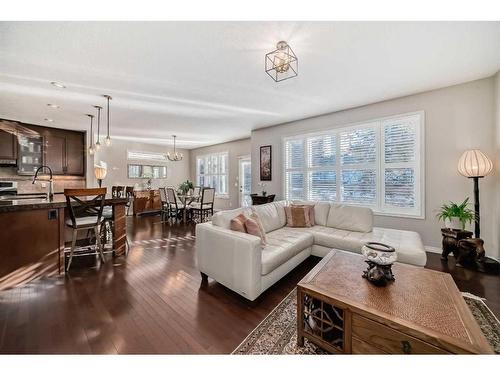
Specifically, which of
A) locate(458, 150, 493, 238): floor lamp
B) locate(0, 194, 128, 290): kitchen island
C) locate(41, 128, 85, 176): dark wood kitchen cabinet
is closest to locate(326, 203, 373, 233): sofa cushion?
locate(458, 150, 493, 238): floor lamp

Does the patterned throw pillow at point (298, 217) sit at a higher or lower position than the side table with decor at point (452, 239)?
higher

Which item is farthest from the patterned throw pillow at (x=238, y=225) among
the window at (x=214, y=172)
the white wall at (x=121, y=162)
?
the white wall at (x=121, y=162)

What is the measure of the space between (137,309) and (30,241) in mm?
1737

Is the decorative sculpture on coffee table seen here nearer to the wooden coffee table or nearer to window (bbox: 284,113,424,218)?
the wooden coffee table

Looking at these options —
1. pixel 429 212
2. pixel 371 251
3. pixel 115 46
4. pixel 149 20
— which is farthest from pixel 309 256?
pixel 115 46

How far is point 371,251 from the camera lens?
60.6 inches

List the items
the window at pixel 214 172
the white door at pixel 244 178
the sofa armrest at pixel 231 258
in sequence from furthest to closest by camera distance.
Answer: the window at pixel 214 172 < the white door at pixel 244 178 < the sofa armrest at pixel 231 258

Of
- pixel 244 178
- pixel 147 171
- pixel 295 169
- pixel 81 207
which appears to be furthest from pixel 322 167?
pixel 147 171

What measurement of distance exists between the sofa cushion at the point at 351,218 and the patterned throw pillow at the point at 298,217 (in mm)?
388

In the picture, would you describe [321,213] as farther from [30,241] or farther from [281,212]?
[30,241]

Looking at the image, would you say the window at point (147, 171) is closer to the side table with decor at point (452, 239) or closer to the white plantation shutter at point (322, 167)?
the white plantation shutter at point (322, 167)

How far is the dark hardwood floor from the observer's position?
1.46 m

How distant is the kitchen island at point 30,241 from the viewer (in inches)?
87.7
